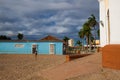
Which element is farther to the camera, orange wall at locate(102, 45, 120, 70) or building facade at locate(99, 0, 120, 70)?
building facade at locate(99, 0, 120, 70)

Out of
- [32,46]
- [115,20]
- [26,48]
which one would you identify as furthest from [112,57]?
[26,48]

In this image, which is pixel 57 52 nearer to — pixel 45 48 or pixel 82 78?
pixel 45 48

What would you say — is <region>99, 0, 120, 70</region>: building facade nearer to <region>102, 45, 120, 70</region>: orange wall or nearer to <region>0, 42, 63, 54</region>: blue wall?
<region>102, 45, 120, 70</region>: orange wall

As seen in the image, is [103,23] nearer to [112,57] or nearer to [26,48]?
[112,57]

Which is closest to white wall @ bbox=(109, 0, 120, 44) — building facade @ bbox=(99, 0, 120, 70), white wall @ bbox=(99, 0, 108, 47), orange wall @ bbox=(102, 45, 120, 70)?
building facade @ bbox=(99, 0, 120, 70)

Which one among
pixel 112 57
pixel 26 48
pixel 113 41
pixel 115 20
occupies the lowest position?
pixel 112 57

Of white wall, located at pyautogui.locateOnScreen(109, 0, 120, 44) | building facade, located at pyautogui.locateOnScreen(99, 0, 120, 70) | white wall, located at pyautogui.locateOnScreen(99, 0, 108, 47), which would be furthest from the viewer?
white wall, located at pyautogui.locateOnScreen(99, 0, 108, 47)

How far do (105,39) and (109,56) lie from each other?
6.67 m

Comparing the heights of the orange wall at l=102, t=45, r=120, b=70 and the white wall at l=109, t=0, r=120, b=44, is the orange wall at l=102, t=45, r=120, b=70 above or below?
below

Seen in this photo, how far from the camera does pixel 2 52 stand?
4228 cm

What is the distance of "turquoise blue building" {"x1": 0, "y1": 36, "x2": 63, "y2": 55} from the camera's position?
4053 centimetres

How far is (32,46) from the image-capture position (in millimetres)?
41188

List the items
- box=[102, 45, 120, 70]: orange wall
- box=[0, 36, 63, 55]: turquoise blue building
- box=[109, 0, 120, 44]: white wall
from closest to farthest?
box=[102, 45, 120, 70]: orange wall < box=[109, 0, 120, 44]: white wall < box=[0, 36, 63, 55]: turquoise blue building

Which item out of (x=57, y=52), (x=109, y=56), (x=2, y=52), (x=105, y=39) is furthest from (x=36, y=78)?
(x=2, y=52)
